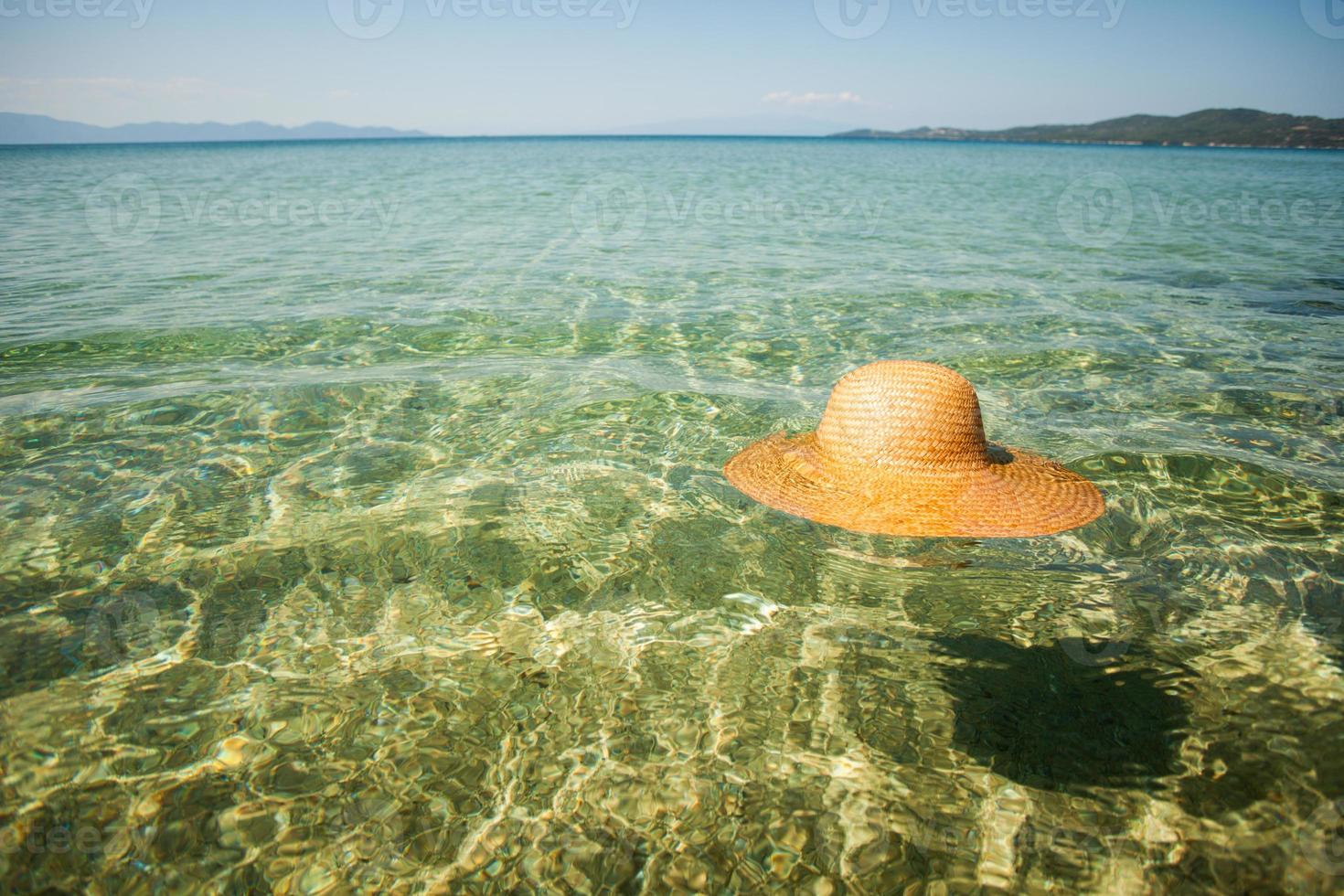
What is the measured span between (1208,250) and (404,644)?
1832 cm

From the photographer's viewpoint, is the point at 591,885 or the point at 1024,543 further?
the point at 1024,543

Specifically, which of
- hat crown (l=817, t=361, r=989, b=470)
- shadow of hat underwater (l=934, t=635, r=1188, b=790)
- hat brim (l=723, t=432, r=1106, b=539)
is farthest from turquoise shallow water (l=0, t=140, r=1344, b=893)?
hat crown (l=817, t=361, r=989, b=470)

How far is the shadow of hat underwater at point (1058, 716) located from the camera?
2965 millimetres

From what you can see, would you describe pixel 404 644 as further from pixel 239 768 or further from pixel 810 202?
pixel 810 202

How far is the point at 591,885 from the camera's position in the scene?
257 centimetres

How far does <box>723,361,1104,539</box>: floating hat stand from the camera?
159 inches

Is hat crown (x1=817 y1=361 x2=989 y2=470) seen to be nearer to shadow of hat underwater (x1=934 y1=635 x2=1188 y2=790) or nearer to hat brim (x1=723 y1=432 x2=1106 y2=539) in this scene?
hat brim (x1=723 y1=432 x2=1106 y2=539)

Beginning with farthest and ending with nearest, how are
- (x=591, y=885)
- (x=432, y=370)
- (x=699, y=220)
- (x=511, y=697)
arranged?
(x=699, y=220)
(x=432, y=370)
(x=511, y=697)
(x=591, y=885)

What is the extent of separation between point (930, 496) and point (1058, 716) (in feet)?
4.33

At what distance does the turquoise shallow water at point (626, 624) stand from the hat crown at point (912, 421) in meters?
0.59

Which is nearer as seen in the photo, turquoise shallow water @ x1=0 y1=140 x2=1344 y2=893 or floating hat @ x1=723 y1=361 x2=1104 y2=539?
turquoise shallow water @ x1=0 y1=140 x2=1344 y2=893

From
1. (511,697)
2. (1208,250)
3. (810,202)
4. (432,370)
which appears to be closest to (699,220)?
(810,202)

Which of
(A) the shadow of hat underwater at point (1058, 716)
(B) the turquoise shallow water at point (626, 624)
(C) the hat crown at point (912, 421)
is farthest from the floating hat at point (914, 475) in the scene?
(A) the shadow of hat underwater at point (1058, 716)

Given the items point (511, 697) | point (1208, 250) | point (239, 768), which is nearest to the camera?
point (239, 768)
